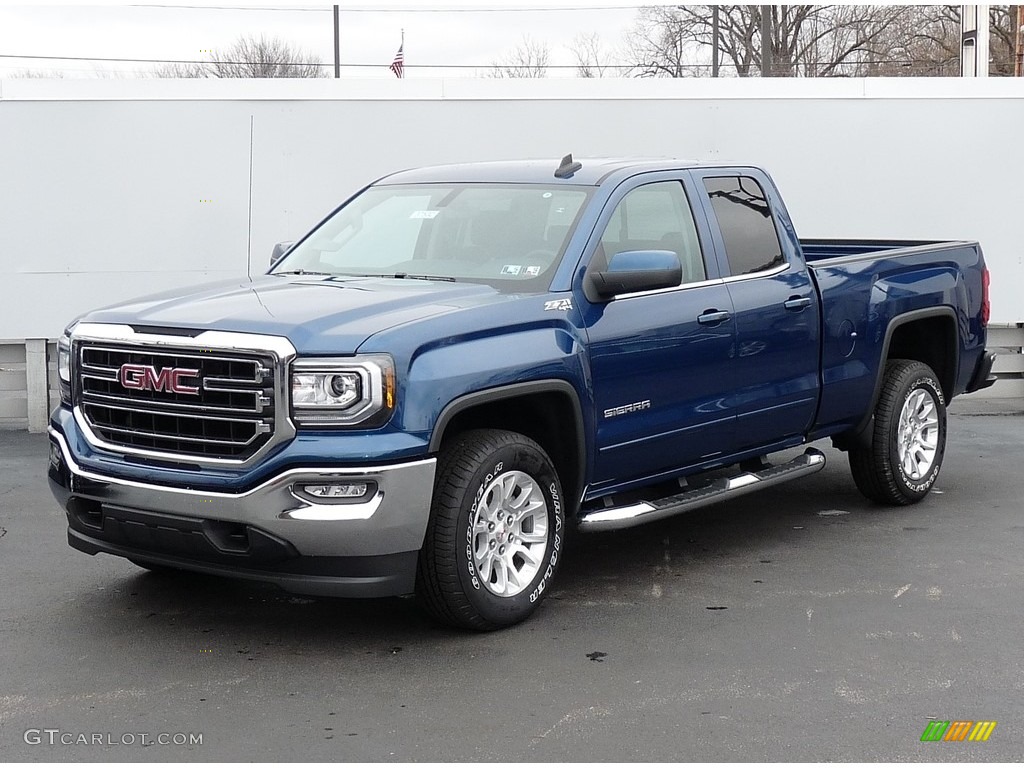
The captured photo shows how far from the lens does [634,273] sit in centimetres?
578

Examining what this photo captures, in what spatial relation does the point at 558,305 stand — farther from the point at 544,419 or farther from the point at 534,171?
the point at 534,171

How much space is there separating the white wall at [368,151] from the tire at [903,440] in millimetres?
4674

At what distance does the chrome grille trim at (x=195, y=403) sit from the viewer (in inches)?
194

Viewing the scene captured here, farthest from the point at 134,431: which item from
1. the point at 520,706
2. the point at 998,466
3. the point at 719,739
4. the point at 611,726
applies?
the point at 998,466

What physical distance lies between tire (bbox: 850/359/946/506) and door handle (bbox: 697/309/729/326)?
5.71ft

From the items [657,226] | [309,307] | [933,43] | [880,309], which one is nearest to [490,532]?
[309,307]

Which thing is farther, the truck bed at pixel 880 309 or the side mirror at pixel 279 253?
the truck bed at pixel 880 309

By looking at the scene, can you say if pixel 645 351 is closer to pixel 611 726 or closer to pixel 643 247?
pixel 643 247

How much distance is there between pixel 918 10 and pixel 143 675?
4748cm

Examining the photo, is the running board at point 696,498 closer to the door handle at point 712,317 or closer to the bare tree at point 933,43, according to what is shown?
the door handle at point 712,317

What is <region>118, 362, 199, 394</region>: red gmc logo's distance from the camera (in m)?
5.11

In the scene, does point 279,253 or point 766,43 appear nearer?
point 279,253

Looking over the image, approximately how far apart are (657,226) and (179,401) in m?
2.52

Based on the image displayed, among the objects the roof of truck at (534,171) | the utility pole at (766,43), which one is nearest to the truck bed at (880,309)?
the roof of truck at (534,171)
